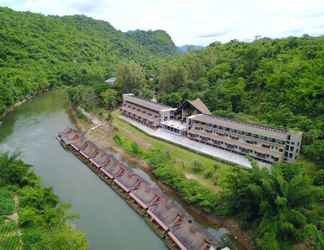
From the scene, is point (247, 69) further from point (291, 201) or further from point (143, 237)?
point (143, 237)

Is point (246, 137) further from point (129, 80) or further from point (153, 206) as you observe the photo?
point (129, 80)

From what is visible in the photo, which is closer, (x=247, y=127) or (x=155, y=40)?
(x=247, y=127)

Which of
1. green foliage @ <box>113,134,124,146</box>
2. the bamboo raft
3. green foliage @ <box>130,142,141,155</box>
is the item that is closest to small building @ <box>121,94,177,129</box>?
green foliage @ <box>113,134,124,146</box>

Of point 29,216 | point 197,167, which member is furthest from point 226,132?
point 29,216

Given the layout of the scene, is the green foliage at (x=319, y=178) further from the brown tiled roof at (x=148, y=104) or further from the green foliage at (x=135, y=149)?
the brown tiled roof at (x=148, y=104)

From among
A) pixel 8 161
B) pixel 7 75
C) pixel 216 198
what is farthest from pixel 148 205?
pixel 7 75

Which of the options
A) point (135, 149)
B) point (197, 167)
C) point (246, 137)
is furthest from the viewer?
point (135, 149)

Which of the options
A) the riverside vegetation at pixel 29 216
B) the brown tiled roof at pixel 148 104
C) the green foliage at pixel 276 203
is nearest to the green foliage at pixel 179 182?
the green foliage at pixel 276 203
